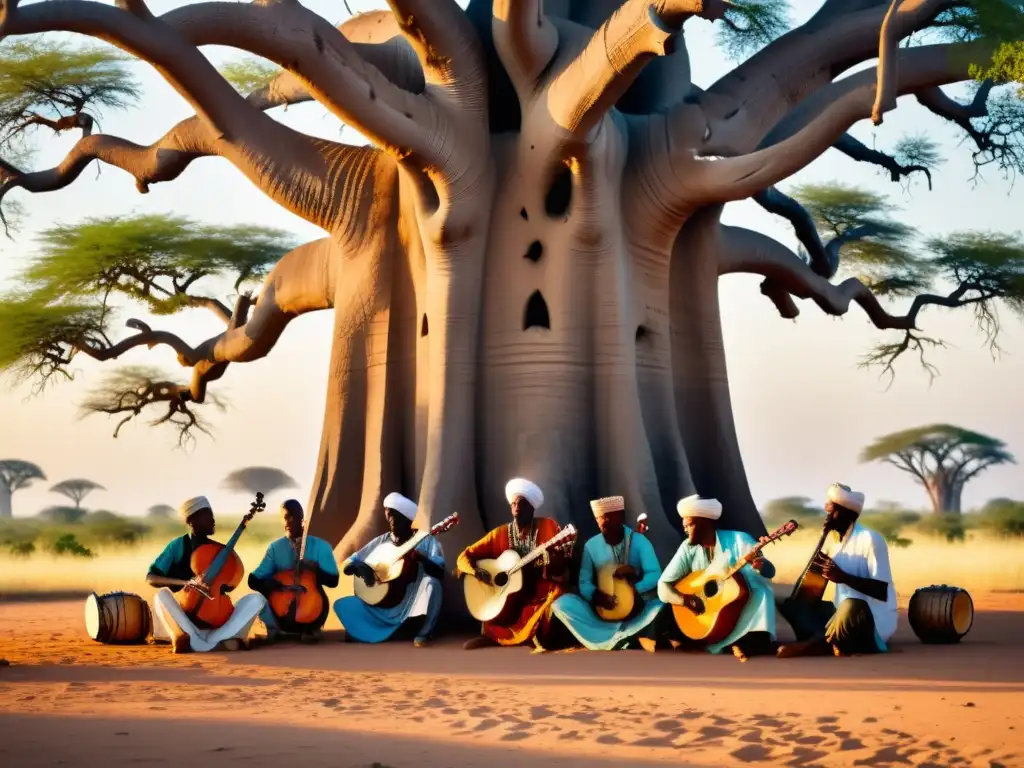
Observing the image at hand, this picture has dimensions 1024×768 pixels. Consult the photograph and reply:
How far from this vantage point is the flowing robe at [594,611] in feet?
29.7

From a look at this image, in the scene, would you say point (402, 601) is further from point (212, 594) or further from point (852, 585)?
point (852, 585)

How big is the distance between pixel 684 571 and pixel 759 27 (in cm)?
842

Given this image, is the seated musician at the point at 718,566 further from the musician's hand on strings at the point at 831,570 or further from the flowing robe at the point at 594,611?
the musician's hand on strings at the point at 831,570

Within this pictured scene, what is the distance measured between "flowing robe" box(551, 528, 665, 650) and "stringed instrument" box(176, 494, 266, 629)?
1.91m

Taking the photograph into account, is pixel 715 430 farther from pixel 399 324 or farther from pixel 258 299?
pixel 258 299

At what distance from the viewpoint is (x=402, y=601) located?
10.0 metres

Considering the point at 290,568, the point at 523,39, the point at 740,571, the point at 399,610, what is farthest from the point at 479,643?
the point at 523,39

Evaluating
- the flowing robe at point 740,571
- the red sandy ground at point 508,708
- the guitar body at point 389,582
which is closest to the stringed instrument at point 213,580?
the red sandy ground at point 508,708

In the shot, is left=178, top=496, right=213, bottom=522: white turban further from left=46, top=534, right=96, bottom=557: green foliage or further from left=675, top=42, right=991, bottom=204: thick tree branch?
left=46, top=534, right=96, bottom=557: green foliage

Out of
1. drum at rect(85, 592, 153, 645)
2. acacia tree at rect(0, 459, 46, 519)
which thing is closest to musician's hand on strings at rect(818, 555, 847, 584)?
drum at rect(85, 592, 153, 645)

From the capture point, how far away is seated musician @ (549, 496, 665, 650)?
9.07 metres

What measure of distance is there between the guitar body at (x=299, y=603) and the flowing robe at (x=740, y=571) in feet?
7.64

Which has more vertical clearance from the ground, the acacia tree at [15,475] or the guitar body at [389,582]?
the acacia tree at [15,475]

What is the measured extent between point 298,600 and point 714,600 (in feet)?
9.10
